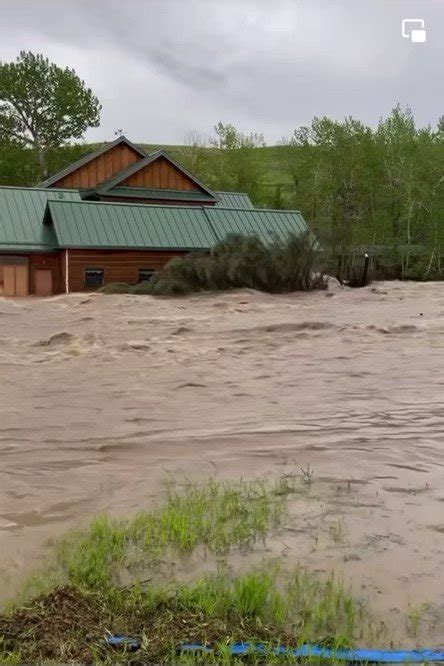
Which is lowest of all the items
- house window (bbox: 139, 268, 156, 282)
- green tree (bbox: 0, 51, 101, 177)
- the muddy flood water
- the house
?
the muddy flood water

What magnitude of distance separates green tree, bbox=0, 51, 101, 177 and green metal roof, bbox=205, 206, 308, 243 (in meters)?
27.8

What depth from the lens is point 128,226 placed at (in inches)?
1249

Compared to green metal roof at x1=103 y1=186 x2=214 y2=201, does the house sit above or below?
below

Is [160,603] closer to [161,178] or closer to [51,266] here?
[51,266]

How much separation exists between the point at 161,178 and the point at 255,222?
725 cm

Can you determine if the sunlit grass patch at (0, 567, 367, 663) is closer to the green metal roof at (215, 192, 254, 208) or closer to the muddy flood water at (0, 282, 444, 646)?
the muddy flood water at (0, 282, 444, 646)

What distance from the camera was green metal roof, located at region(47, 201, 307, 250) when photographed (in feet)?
100

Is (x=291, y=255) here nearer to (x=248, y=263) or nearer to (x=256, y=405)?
(x=248, y=263)

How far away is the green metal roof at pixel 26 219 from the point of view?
3134cm

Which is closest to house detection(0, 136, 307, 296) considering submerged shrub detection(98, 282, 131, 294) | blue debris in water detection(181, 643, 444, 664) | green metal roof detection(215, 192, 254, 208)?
submerged shrub detection(98, 282, 131, 294)

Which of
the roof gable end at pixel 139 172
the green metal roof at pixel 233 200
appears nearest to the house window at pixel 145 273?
the roof gable end at pixel 139 172

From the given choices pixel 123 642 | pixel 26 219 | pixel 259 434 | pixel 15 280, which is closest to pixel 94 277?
pixel 15 280

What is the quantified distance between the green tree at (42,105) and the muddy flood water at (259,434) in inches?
1715

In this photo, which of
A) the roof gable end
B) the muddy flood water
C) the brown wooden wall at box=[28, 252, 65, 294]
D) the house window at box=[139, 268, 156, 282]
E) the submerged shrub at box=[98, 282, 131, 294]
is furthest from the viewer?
the roof gable end
